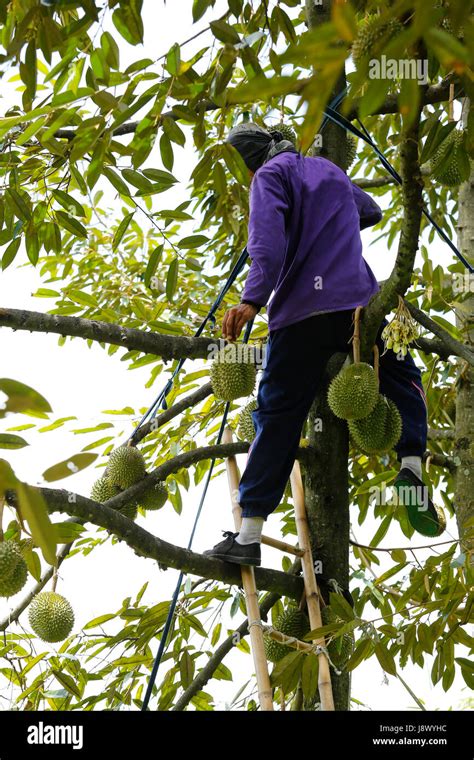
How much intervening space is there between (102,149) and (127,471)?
92 cm

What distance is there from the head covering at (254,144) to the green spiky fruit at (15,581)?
1.49 metres

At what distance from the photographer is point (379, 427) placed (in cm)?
248

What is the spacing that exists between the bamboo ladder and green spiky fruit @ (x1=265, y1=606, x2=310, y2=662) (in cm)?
6

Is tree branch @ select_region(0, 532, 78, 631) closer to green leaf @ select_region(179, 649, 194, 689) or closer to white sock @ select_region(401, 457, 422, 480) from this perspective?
green leaf @ select_region(179, 649, 194, 689)

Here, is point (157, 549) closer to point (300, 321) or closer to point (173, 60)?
point (300, 321)

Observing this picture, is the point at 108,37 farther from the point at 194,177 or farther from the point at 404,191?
the point at 404,191

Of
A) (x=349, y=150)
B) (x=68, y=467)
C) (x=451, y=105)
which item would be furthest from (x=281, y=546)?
(x=68, y=467)

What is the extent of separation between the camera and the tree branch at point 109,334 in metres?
1.92

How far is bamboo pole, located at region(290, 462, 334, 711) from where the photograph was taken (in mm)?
2338

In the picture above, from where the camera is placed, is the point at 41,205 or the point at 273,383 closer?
the point at 273,383

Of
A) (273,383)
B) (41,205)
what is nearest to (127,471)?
(273,383)

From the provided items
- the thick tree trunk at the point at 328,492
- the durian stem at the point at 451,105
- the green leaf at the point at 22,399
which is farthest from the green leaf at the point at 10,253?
A: the green leaf at the point at 22,399

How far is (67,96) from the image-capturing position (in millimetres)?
2023

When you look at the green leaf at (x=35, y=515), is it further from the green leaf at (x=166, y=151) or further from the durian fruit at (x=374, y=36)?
the green leaf at (x=166, y=151)
